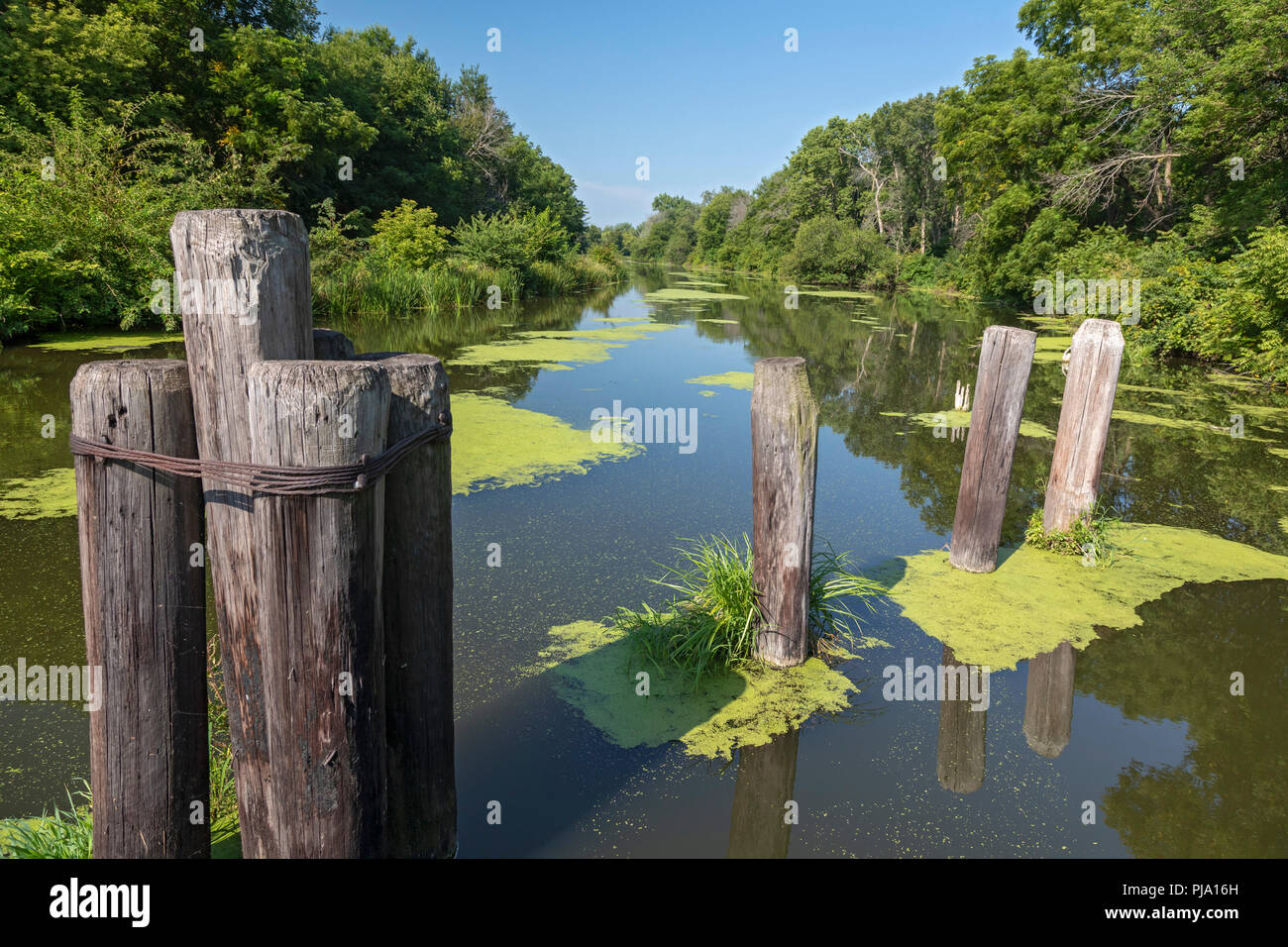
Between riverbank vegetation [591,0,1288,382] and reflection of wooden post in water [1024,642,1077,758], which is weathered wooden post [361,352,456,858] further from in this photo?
riverbank vegetation [591,0,1288,382]

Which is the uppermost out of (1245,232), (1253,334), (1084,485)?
(1245,232)

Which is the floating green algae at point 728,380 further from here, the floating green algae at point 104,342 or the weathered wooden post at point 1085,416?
the floating green algae at point 104,342

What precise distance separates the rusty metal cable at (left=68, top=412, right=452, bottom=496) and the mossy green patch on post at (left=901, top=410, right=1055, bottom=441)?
7.92m

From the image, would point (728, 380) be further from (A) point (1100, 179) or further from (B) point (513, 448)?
(A) point (1100, 179)

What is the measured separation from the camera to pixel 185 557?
5.86 feet

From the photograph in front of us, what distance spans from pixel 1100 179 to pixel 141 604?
19.9m

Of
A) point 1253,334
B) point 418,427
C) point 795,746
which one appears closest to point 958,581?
point 795,746

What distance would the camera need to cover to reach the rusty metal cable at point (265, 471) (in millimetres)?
1567

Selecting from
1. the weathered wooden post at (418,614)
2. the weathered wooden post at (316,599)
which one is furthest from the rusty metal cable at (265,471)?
the weathered wooden post at (418,614)

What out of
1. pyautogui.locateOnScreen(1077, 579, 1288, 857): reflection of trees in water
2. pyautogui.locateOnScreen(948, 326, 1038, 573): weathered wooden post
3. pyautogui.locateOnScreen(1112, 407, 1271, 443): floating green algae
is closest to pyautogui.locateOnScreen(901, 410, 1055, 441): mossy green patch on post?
pyautogui.locateOnScreen(1112, 407, 1271, 443): floating green algae

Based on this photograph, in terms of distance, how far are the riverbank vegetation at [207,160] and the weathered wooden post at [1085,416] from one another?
592cm

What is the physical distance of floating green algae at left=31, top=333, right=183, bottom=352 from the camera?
33.5 feet
